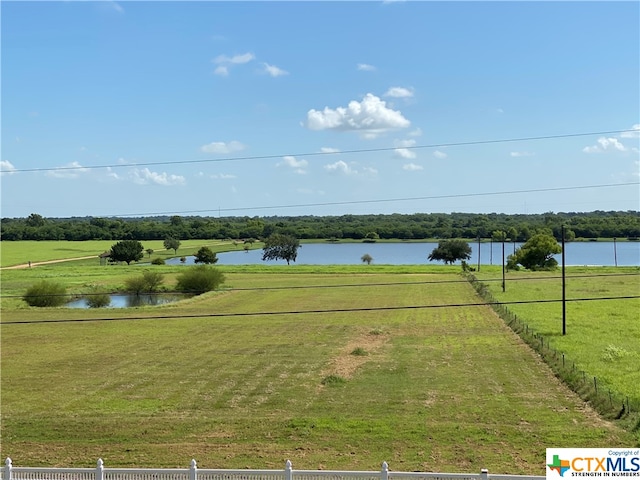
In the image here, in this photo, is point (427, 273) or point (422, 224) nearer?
point (427, 273)

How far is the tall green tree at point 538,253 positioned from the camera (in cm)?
10631

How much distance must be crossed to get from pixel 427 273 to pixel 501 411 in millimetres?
75290

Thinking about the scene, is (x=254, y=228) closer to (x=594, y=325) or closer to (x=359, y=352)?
(x=359, y=352)

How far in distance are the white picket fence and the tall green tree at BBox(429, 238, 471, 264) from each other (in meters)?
127

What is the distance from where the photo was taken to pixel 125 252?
12850 centimetres

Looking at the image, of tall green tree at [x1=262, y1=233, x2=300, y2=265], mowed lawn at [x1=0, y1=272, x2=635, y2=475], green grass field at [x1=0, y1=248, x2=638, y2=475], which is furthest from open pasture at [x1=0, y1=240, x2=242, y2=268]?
mowed lawn at [x1=0, y1=272, x2=635, y2=475]

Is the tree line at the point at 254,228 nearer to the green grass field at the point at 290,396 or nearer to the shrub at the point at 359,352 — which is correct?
the green grass field at the point at 290,396

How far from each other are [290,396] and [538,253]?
92024mm

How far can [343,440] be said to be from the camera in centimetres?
1909

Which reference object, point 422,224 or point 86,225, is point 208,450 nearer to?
point 86,225

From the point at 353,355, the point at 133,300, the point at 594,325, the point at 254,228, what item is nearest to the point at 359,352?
the point at 353,355

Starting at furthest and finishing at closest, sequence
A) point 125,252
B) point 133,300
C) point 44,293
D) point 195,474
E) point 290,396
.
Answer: point 125,252 < point 133,300 < point 44,293 < point 290,396 < point 195,474

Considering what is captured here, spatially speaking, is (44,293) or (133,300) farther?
(133,300)

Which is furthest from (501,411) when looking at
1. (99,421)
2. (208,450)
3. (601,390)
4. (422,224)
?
(422,224)
